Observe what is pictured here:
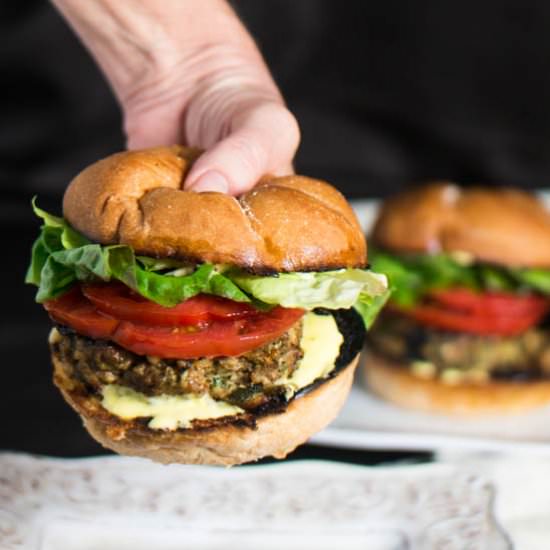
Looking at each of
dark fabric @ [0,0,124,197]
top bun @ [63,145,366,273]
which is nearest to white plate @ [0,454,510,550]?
top bun @ [63,145,366,273]

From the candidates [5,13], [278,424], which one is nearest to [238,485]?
[278,424]

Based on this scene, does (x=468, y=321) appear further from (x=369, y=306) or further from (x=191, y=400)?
(x=191, y=400)

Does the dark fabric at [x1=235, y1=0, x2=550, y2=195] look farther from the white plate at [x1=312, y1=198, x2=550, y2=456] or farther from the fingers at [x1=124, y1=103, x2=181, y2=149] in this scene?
the fingers at [x1=124, y1=103, x2=181, y2=149]

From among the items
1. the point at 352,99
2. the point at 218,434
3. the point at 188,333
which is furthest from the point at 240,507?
the point at 352,99

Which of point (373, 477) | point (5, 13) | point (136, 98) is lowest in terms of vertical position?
point (373, 477)

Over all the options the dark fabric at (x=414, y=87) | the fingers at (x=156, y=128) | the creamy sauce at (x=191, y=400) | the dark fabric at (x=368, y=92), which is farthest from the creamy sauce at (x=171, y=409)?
the dark fabric at (x=414, y=87)

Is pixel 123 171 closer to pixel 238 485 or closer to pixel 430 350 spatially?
pixel 238 485
